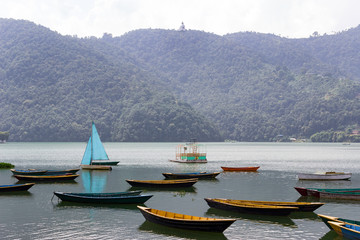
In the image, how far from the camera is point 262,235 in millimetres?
30656

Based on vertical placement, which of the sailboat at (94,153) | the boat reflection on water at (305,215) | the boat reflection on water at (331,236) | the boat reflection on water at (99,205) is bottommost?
the boat reflection on water at (331,236)

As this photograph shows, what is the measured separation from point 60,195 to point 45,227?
8339 mm

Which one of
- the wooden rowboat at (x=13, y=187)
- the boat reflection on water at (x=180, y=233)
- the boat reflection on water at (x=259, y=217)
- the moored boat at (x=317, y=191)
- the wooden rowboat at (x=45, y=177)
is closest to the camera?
the boat reflection on water at (x=180, y=233)

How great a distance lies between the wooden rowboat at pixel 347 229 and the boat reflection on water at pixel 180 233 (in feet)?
23.1

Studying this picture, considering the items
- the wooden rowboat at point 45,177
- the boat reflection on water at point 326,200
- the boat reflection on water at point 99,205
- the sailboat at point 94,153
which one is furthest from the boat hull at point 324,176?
the sailboat at point 94,153

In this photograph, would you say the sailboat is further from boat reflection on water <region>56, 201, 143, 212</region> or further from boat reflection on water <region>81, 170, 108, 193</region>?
boat reflection on water <region>56, 201, 143, 212</region>

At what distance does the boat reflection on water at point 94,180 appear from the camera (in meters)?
53.8

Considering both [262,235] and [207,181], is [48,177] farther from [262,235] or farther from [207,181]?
[262,235]

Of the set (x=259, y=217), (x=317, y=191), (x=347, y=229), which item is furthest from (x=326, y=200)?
(x=347, y=229)

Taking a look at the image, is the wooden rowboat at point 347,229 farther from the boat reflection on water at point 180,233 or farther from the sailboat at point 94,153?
the sailboat at point 94,153

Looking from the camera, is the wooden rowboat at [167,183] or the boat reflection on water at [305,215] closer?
the boat reflection on water at [305,215]

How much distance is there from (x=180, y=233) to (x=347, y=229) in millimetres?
10582

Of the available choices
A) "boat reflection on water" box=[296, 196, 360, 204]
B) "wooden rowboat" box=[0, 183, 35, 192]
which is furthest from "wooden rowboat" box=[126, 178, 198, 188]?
"boat reflection on water" box=[296, 196, 360, 204]

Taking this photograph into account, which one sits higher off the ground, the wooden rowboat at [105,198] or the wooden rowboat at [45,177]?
the wooden rowboat at [45,177]
